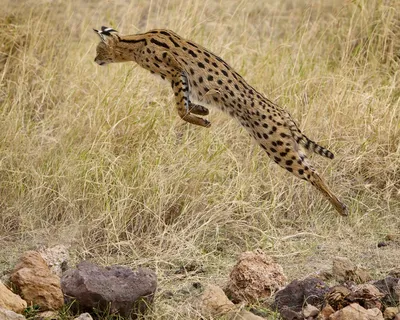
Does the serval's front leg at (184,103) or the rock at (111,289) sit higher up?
the serval's front leg at (184,103)

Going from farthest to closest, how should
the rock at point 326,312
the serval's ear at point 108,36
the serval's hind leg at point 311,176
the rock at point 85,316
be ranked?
the serval's ear at point 108,36 → the serval's hind leg at point 311,176 → the rock at point 326,312 → the rock at point 85,316

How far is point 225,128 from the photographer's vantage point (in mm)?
6938

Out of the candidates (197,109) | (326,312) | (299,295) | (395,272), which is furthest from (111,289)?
(395,272)

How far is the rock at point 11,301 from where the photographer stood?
16.0 feet

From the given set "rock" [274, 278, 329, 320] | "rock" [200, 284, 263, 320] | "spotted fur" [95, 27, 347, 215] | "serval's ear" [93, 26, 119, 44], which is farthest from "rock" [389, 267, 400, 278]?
"serval's ear" [93, 26, 119, 44]

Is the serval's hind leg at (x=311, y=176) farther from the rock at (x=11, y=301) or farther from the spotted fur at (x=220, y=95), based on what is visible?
the rock at (x=11, y=301)

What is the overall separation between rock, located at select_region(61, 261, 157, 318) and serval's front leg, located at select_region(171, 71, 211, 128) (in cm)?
105

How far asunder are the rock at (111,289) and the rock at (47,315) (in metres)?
0.09

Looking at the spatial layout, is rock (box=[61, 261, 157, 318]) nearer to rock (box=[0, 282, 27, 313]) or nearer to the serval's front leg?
rock (box=[0, 282, 27, 313])

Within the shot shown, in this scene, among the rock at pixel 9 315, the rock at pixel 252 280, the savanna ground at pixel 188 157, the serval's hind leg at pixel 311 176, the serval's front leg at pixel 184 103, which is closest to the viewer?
the rock at pixel 9 315

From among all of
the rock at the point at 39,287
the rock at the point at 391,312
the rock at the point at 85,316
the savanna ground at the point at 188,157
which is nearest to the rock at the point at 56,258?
the savanna ground at the point at 188,157

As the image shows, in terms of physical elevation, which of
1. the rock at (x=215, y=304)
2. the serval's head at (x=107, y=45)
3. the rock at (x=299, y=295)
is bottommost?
Answer: the rock at (x=215, y=304)

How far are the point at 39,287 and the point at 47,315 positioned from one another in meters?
0.15

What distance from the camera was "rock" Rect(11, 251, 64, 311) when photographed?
5031 mm
